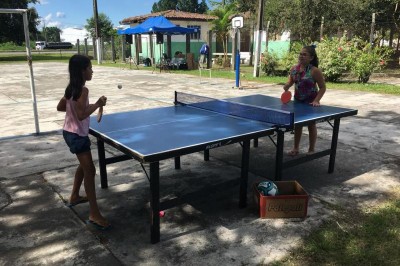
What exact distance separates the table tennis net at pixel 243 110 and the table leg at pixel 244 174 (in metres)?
0.45

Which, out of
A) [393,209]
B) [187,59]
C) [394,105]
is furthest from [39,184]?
[187,59]

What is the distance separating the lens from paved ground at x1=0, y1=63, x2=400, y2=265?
3.12 meters

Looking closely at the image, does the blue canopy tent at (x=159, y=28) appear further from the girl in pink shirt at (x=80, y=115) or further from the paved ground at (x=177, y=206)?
the girl in pink shirt at (x=80, y=115)

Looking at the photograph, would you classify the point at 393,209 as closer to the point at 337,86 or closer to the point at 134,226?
the point at 134,226

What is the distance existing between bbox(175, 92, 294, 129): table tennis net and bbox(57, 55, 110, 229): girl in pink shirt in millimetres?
1799

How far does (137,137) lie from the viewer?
3.44m

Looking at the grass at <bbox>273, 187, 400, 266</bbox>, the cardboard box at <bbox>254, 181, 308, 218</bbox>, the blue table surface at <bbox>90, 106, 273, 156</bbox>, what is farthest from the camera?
the cardboard box at <bbox>254, 181, 308, 218</bbox>

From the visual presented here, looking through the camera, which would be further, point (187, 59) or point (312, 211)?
point (187, 59)

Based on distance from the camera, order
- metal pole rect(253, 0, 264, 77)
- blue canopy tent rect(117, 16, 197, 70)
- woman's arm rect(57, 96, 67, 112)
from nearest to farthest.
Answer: woman's arm rect(57, 96, 67, 112) < metal pole rect(253, 0, 264, 77) < blue canopy tent rect(117, 16, 197, 70)

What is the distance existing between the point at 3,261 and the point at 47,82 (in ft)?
46.9

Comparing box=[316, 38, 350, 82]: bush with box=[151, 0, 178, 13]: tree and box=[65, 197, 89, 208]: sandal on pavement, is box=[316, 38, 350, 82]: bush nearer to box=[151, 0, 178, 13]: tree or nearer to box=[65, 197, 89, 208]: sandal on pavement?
box=[65, 197, 89, 208]: sandal on pavement

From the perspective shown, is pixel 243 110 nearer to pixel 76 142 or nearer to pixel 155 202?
pixel 155 202

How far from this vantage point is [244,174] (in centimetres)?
383

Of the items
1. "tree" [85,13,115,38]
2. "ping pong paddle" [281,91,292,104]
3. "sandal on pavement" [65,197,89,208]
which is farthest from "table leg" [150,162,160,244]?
"tree" [85,13,115,38]
